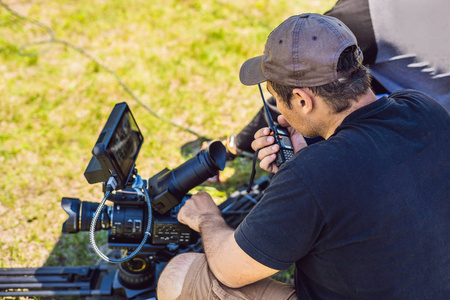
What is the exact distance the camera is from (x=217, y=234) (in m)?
1.88

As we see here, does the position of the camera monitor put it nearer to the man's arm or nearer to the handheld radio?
the man's arm

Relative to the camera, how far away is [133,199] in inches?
81.3

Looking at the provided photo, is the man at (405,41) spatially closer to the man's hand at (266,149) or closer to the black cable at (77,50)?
the man's hand at (266,149)

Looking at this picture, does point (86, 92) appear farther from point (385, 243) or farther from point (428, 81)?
point (385, 243)

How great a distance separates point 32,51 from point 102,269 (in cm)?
297

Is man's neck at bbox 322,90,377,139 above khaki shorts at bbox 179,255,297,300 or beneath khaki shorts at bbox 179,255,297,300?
above

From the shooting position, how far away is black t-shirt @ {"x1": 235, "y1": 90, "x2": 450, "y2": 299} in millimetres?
1361

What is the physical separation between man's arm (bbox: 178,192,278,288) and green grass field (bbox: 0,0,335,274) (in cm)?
103

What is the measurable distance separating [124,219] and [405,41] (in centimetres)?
193

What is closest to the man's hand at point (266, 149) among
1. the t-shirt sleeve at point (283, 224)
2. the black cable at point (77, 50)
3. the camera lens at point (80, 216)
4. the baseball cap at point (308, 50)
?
the baseball cap at point (308, 50)

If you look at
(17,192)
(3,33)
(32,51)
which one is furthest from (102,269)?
(3,33)

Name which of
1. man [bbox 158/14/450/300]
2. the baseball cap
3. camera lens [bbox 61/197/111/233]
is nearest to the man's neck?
man [bbox 158/14/450/300]

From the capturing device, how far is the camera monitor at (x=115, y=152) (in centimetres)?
181

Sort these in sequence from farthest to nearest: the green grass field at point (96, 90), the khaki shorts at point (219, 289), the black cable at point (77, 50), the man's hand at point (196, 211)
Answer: the black cable at point (77, 50) → the green grass field at point (96, 90) → the man's hand at point (196, 211) → the khaki shorts at point (219, 289)
